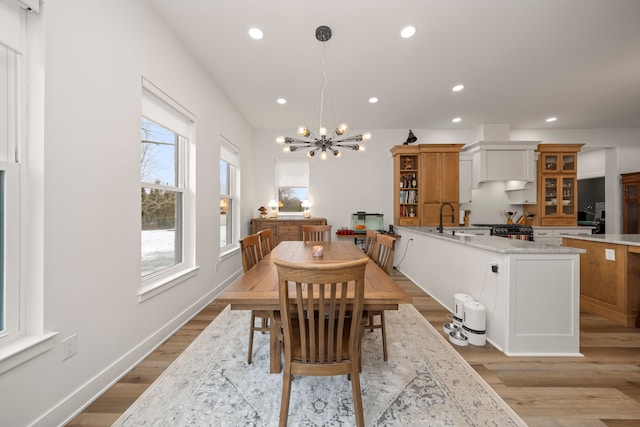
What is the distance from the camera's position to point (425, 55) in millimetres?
2762

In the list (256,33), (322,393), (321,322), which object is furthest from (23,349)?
(256,33)

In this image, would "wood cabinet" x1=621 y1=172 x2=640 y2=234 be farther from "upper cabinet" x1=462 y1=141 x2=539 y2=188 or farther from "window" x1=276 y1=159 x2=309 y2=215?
"window" x1=276 y1=159 x2=309 y2=215

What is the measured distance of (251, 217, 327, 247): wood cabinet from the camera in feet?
15.6

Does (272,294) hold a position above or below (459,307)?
above

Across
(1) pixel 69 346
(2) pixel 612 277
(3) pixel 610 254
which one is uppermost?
(3) pixel 610 254

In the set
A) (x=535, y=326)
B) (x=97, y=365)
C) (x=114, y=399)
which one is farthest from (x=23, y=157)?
(x=535, y=326)

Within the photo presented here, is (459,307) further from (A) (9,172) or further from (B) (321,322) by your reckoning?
(A) (9,172)

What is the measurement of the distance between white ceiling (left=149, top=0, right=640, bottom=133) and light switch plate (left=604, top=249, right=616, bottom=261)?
221 cm

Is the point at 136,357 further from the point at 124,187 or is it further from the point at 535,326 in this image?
the point at 535,326

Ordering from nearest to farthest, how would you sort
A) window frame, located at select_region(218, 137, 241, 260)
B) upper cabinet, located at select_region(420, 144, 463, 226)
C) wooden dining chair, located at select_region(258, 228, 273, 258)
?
wooden dining chair, located at select_region(258, 228, 273, 258), window frame, located at select_region(218, 137, 241, 260), upper cabinet, located at select_region(420, 144, 463, 226)

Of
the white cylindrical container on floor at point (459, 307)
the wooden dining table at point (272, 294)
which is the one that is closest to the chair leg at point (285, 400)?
the wooden dining table at point (272, 294)

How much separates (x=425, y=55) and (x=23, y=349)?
13.0 feet

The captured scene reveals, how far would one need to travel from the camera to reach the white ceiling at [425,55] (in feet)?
7.02

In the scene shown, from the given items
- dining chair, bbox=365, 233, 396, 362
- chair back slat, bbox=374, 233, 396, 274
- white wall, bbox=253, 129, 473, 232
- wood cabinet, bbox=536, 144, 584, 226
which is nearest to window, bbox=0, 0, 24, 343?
dining chair, bbox=365, 233, 396, 362
